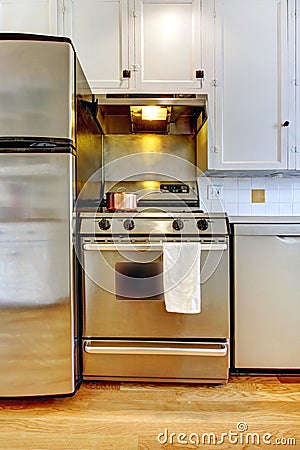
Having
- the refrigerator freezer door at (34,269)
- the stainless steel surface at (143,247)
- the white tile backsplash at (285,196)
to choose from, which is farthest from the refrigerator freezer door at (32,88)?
the white tile backsplash at (285,196)

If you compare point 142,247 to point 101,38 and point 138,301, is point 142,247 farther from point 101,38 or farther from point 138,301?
point 101,38

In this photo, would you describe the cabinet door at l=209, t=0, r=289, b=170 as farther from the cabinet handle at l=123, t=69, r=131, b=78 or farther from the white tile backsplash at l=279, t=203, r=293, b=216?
the cabinet handle at l=123, t=69, r=131, b=78

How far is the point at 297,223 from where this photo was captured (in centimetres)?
199

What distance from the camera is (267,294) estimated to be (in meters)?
1.99

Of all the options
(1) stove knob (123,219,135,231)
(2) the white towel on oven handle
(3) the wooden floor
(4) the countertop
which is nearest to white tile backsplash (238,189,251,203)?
(4) the countertop

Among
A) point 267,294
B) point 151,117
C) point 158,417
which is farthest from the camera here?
point 151,117

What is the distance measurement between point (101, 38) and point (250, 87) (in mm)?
967

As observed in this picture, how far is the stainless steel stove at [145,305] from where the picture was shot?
191cm

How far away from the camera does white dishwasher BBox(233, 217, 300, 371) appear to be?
1.98m

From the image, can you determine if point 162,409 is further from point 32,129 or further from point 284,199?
point 284,199

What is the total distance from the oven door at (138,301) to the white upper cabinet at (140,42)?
1.06 m

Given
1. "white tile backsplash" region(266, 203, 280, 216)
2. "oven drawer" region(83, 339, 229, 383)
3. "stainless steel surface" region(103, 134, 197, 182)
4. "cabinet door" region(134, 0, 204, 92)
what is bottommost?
"oven drawer" region(83, 339, 229, 383)

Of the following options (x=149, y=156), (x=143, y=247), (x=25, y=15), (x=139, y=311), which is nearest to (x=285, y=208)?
(x=149, y=156)

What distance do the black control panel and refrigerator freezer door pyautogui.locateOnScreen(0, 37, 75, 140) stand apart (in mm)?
1055
